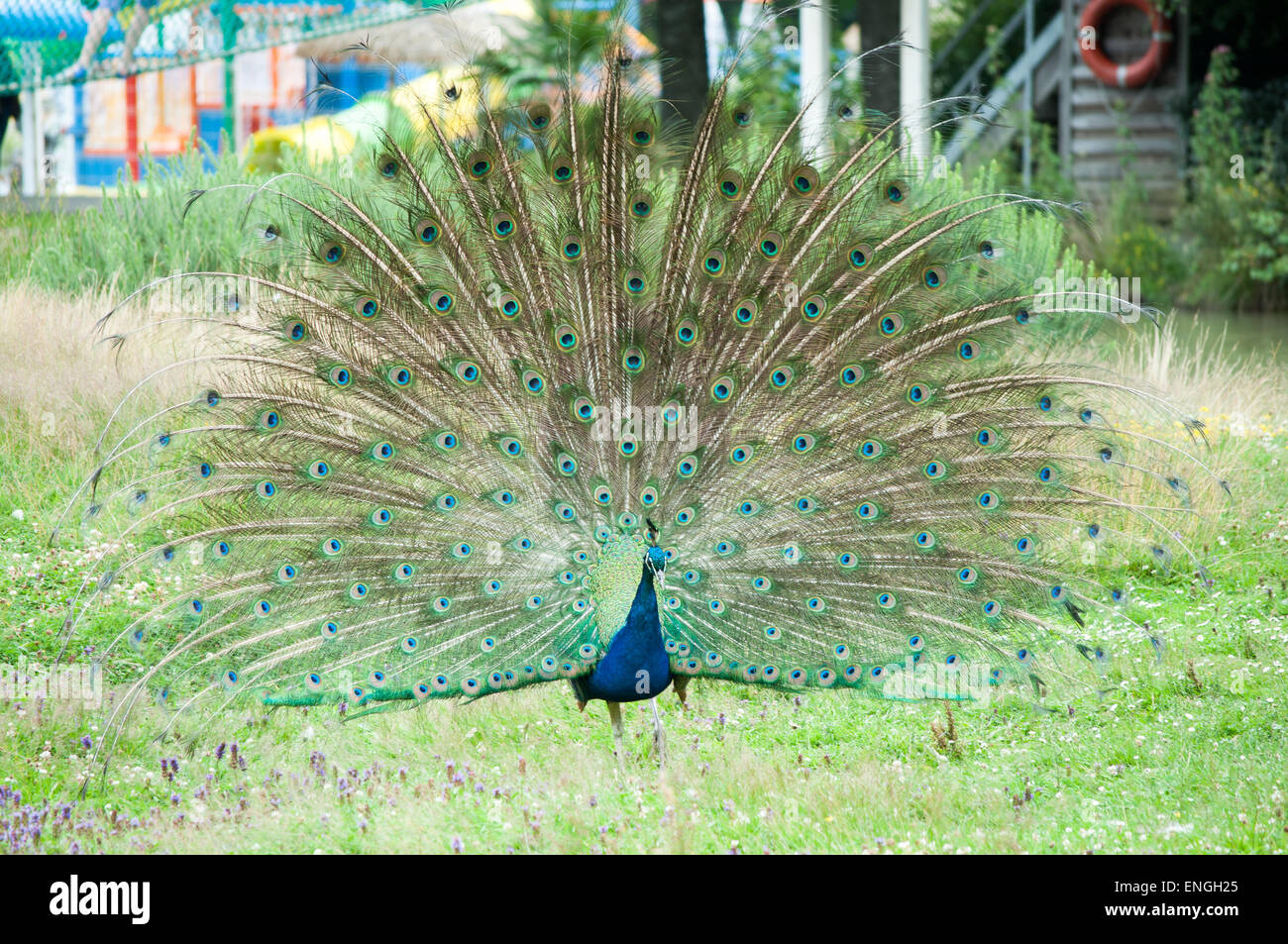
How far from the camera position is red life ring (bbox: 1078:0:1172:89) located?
17641 millimetres

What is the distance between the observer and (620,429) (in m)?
4.92

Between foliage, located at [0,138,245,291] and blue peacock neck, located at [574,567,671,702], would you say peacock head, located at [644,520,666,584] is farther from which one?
foliage, located at [0,138,245,291]

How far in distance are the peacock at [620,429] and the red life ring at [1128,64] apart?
46.8 feet

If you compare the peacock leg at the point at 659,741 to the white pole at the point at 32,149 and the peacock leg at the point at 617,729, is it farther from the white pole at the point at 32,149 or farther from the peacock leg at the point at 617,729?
the white pole at the point at 32,149

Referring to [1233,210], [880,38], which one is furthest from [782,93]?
[1233,210]

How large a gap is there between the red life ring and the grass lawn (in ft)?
43.1

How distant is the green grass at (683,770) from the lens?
14.6ft

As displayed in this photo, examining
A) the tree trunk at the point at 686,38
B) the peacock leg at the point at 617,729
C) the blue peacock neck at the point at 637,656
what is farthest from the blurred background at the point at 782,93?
the peacock leg at the point at 617,729

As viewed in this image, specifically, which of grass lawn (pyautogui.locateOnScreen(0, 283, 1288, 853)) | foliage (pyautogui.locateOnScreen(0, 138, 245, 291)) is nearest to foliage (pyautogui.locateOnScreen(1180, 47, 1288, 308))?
grass lawn (pyautogui.locateOnScreen(0, 283, 1288, 853))

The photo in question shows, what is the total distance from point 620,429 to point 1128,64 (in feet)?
51.4

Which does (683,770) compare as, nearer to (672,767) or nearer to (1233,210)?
(672,767)

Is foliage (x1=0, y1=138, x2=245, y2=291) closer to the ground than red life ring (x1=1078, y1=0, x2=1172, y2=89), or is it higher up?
closer to the ground

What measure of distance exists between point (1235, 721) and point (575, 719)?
272 cm

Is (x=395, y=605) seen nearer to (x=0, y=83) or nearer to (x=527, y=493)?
(x=527, y=493)
